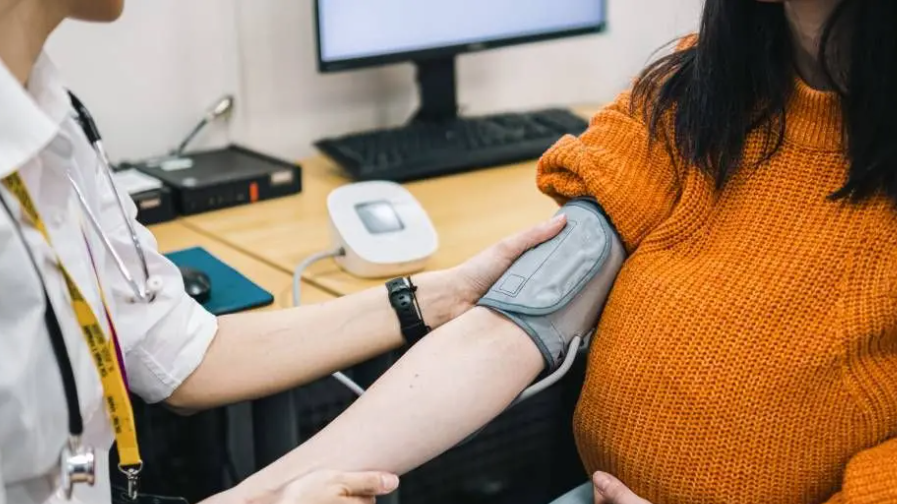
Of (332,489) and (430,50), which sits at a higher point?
(430,50)

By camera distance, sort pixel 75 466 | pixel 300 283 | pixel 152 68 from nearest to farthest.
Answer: pixel 75 466 < pixel 300 283 < pixel 152 68

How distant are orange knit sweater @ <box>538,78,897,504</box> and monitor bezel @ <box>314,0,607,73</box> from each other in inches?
31.0

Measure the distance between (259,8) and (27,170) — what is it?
38.5 inches

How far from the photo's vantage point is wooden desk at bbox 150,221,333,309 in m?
1.31

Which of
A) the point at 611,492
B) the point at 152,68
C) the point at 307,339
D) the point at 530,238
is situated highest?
the point at 152,68

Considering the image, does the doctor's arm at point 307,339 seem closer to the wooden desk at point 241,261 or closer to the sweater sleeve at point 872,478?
the wooden desk at point 241,261

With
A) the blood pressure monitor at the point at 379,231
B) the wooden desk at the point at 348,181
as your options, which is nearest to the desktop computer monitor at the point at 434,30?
the wooden desk at the point at 348,181

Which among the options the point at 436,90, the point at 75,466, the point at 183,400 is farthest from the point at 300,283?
the point at 436,90

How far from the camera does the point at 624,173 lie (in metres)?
1.13

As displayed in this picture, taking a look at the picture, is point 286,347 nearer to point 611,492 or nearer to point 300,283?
point 300,283

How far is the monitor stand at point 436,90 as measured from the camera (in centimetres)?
193

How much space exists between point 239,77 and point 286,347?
0.79 metres

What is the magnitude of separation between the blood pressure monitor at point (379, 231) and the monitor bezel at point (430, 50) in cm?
38

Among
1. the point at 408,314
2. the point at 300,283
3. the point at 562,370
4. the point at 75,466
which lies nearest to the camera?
the point at 75,466
